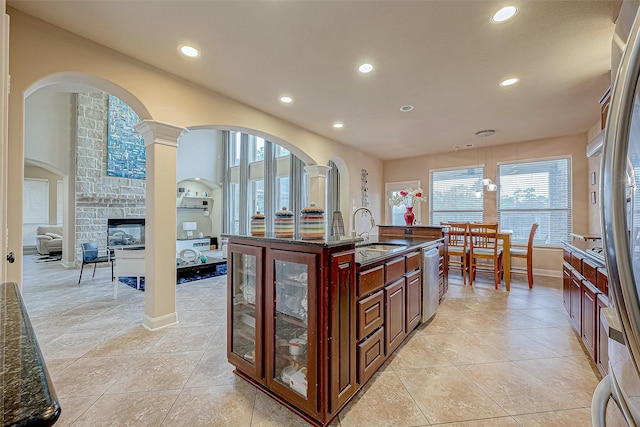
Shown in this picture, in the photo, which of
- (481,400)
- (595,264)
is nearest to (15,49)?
(481,400)

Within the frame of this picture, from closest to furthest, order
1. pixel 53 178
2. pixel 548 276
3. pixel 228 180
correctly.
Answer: pixel 548 276 < pixel 53 178 < pixel 228 180

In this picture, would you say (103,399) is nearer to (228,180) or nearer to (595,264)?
(595,264)

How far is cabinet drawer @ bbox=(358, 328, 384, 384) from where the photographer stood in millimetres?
1705

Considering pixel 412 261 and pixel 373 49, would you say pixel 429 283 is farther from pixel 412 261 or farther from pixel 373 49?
pixel 373 49

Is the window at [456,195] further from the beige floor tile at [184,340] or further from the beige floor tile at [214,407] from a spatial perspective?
the beige floor tile at [214,407]

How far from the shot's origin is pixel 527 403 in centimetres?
167

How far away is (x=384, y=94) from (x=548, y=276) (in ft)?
15.4

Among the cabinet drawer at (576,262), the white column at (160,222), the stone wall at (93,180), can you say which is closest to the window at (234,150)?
the stone wall at (93,180)

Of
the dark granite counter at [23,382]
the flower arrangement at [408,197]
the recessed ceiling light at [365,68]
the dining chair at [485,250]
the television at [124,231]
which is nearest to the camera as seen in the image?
the dark granite counter at [23,382]

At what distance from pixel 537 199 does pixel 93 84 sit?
698 centimetres

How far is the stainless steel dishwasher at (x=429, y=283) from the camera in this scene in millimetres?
2646

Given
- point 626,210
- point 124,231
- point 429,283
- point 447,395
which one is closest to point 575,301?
point 429,283

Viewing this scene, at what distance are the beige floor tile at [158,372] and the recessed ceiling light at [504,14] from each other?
3.46m

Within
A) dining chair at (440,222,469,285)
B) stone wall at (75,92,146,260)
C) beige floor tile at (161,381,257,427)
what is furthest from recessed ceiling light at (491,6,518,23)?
stone wall at (75,92,146,260)
